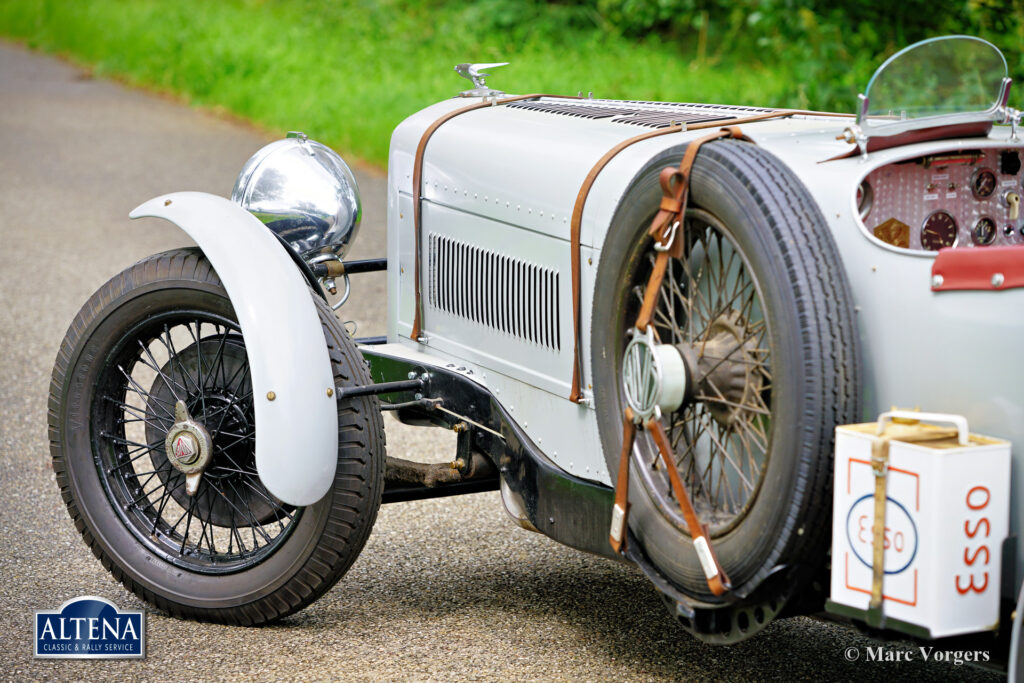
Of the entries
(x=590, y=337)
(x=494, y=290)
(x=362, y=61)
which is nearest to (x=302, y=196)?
(x=494, y=290)

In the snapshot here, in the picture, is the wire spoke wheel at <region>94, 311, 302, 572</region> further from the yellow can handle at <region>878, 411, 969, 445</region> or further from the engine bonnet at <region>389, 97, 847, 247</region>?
the yellow can handle at <region>878, 411, 969, 445</region>

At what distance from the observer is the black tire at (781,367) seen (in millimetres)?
2156

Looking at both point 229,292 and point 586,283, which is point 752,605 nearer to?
point 586,283

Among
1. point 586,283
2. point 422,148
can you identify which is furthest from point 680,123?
point 422,148

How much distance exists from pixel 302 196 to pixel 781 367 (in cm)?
184

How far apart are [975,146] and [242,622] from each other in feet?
6.60

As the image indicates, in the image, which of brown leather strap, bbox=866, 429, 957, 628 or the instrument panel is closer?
brown leather strap, bbox=866, 429, 957, 628

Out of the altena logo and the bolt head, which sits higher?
the bolt head

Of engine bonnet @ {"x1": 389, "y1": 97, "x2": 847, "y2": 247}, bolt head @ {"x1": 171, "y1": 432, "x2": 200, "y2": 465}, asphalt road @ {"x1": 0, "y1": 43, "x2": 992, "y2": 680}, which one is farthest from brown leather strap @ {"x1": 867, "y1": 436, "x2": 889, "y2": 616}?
bolt head @ {"x1": 171, "y1": 432, "x2": 200, "y2": 465}

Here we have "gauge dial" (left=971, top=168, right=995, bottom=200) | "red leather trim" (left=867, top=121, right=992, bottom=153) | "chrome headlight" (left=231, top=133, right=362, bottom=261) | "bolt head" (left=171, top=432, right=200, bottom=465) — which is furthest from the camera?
"chrome headlight" (left=231, top=133, right=362, bottom=261)

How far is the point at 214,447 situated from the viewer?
10.3ft

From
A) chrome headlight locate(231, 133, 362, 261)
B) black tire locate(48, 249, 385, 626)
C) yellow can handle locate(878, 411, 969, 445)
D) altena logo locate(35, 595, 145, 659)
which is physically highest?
chrome headlight locate(231, 133, 362, 261)

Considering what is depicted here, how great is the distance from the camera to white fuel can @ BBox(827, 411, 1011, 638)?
6.64 feet

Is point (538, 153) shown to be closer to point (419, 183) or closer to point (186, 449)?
point (419, 183)
